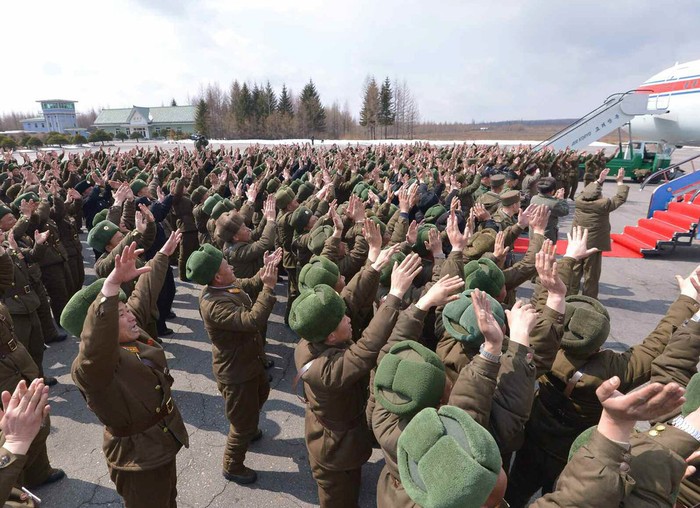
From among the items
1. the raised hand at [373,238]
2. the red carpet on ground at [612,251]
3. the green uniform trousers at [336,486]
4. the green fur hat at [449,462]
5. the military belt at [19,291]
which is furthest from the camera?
the red carpet on ground at [612,251]

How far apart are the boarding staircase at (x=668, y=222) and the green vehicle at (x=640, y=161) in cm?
1064

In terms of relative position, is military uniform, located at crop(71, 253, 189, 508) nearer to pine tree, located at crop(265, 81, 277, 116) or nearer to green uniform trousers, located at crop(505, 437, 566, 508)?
green uniform trousers, located at crop(505, 437, 566, 508)

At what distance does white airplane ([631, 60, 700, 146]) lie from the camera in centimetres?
1912

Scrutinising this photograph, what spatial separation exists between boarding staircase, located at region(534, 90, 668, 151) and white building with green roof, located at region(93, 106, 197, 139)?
73.9 meters

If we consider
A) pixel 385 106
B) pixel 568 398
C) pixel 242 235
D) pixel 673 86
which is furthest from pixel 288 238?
pixel 385 106

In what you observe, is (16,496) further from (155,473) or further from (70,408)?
(70,408)

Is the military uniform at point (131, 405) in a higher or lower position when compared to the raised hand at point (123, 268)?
lower

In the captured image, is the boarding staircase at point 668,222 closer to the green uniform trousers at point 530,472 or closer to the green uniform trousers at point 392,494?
the green uniform trousers at point 530,472

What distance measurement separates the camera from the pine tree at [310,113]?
202 ft

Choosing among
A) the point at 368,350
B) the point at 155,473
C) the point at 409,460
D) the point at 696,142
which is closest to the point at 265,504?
the point at 155,473

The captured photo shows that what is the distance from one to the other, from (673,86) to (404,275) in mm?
25200

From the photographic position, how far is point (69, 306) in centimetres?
267

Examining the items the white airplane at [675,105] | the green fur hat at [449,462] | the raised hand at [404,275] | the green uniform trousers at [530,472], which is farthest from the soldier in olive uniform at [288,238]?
the white airplane at [675,105]

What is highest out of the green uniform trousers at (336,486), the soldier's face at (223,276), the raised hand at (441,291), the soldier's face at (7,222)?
the soldier's face at (7,222)
